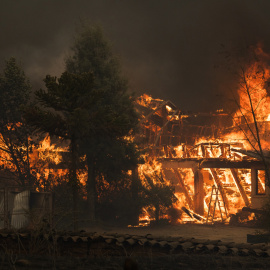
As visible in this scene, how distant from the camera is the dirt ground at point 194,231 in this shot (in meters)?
20.5

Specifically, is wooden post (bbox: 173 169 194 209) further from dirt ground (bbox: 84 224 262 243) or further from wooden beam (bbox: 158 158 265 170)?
dirt ground (bbox: 84 224 262 243)

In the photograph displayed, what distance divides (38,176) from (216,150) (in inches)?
440

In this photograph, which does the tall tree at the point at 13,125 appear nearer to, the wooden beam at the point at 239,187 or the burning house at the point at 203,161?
the burning house at the point at 203,161

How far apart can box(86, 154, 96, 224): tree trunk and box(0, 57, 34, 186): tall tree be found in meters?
2.97

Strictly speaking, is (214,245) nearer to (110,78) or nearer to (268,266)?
(268,266)

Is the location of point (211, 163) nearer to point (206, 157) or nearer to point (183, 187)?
point (206, 157)

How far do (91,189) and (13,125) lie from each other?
5.33 metres

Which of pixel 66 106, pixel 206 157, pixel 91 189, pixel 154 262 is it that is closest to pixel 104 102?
pixel 91 189

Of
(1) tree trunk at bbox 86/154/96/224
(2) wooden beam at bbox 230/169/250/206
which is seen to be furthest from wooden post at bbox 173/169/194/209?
(1) tree trunk at bbox 86/154/96/224

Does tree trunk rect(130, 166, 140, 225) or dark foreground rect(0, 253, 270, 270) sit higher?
tree trunk rect(130, 166, 140, 225)

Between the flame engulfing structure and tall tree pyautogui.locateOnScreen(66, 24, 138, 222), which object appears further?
the flame engulfing structure

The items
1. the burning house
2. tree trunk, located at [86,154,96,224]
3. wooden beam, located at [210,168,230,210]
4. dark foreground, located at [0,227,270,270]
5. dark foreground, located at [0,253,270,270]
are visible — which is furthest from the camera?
wooden beam, located at [210,168,230,210]

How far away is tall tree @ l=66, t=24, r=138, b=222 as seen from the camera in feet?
79.0

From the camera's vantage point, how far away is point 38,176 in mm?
24516
